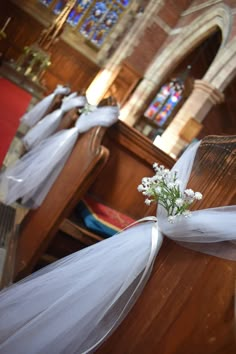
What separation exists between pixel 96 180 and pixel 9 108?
4.04 m

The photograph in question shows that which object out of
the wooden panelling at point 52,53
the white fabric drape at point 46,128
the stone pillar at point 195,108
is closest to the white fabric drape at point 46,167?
the white fabric drape at point 46,128

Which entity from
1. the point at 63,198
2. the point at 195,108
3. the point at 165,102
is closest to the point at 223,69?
the point at 195,108

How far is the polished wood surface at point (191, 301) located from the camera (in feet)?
3.76

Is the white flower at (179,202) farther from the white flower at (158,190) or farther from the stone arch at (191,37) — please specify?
the stone arch at (191,37)

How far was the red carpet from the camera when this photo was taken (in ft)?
14.3

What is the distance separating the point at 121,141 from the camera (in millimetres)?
2562

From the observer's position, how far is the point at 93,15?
33.5 ft

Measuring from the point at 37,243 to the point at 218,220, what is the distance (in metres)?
1.55

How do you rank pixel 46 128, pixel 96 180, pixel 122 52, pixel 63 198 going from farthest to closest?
1. pixel 122 52
2. pixel 46 128
3. pixel 96 180
4. pixel 63 198

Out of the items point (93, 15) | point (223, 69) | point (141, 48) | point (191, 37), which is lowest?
point (223, 69)

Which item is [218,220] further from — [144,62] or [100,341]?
[144,62]

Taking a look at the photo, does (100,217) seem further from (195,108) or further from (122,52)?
(122,52)

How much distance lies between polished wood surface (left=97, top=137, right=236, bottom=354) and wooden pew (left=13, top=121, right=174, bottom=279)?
1.06 meters

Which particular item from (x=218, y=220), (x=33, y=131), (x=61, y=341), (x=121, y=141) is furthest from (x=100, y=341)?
(x=33, y=131)
